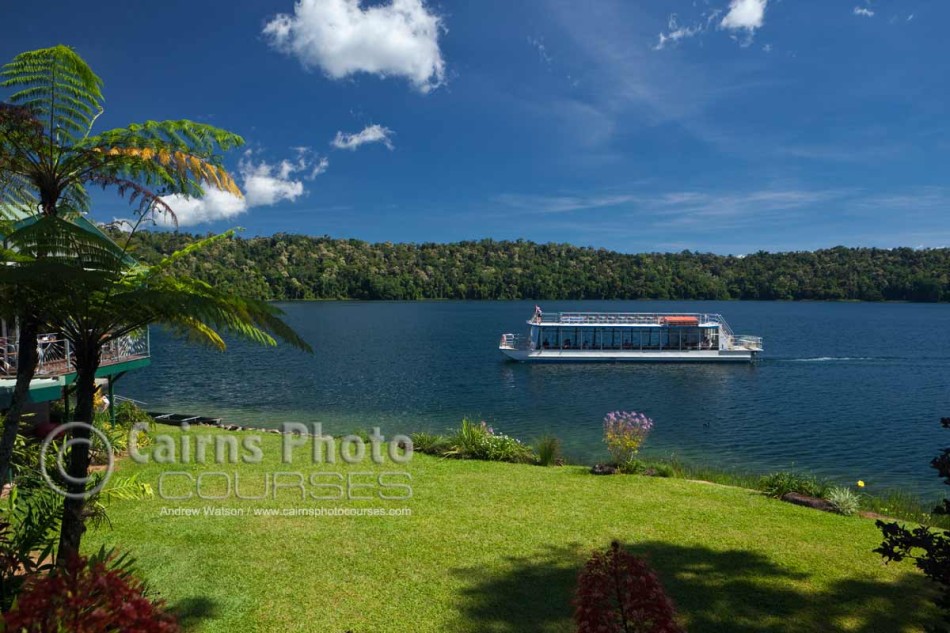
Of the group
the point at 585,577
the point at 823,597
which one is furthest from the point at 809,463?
the point at 585,577

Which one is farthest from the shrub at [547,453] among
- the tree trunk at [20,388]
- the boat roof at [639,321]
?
the boat roof at [639,321]

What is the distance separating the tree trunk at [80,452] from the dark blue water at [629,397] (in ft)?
44.2

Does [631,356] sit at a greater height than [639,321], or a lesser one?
lesser

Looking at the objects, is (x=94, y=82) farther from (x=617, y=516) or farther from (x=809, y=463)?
(x=809, y=463)

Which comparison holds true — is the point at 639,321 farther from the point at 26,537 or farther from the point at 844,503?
the point at 26,537

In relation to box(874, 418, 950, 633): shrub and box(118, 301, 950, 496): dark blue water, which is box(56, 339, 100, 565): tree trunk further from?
box(118, 301, 950, 496): dark blue water

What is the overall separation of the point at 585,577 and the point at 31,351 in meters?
5.99

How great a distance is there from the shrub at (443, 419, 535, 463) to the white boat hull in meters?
28.2

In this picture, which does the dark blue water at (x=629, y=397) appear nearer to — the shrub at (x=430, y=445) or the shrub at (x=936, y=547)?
the shrub at (x=430, y=445)

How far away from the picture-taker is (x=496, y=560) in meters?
6.61

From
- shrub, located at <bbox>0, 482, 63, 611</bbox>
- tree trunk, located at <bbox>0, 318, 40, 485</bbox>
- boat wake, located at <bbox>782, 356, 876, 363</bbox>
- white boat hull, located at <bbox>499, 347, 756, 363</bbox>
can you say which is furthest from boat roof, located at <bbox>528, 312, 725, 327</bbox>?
tree trunk, located at <bbox>0, 318, 40, 485</bbox>

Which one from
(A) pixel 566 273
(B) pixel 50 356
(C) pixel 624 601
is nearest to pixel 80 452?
(C) pixel 624 601

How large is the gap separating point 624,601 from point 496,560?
388cm

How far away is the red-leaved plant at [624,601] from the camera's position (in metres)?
2.91
